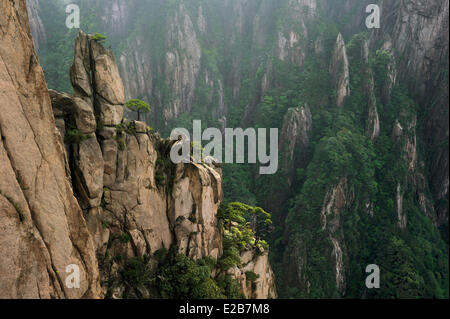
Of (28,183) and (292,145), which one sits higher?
(28,183)

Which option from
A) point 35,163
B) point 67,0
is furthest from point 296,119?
point 67,0

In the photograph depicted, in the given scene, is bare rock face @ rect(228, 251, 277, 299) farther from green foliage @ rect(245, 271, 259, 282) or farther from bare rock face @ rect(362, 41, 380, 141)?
bare rock face @ rect(362, 41, 380, 141)

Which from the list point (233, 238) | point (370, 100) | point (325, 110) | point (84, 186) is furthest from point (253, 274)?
point (370, 100)

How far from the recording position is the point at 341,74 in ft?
165

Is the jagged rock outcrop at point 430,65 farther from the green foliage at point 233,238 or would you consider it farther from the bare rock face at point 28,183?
the bare rock face at point 28,183

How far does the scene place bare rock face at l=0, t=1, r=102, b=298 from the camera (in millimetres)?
6684

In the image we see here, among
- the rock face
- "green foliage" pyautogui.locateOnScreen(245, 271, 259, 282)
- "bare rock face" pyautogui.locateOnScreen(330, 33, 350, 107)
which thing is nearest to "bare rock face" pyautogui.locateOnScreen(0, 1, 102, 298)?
the rock face

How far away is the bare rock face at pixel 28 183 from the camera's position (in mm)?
6684

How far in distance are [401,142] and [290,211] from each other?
23.1 metres

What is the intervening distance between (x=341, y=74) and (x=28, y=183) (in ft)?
175

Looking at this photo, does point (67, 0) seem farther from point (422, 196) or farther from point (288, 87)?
point (422, 196)

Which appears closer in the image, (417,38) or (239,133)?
(417,38)

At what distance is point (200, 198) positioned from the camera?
52.0ft

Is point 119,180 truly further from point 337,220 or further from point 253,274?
point 337,220
